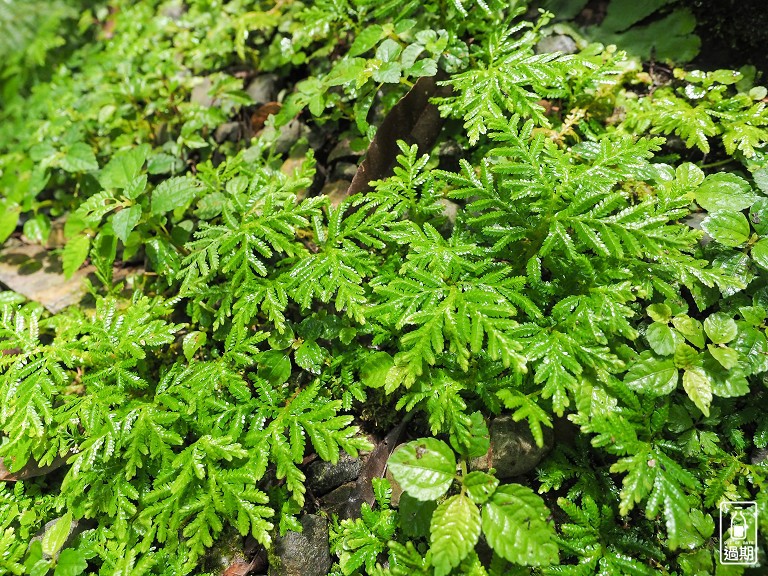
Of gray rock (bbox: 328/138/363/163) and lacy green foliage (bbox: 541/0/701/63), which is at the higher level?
lacy green foliage (bbox: 541/0/701/63)

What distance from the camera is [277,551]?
7.76 ft

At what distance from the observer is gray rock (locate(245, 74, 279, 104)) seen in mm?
4031

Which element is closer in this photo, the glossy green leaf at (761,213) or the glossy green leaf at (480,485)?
the glossy green leaf at (480,485)

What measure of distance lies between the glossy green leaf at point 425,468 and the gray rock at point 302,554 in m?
0.63

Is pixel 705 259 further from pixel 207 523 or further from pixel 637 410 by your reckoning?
pixel 207 523

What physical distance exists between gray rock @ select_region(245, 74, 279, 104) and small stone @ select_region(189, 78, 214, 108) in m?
0.33

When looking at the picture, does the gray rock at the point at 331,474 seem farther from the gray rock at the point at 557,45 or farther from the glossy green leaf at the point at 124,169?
the gray rock at the point at 557,45

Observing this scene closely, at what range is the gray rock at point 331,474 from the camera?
8.46ft

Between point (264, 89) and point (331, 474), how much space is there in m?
3.08

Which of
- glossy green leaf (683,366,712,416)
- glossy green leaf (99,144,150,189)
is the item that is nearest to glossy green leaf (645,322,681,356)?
glossy green leaf (683,366,712,416)

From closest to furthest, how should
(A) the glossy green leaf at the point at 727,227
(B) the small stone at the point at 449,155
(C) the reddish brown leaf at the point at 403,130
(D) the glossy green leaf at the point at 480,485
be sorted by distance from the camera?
(D) the glossy green leaf at the point at 480,485, (A) the glossy green leaf at the point at 727,227, (C) the reddish brown leaf at the point at 403,130, (B) the small stone at the point at 449,155

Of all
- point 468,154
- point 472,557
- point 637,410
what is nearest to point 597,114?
point 468,154

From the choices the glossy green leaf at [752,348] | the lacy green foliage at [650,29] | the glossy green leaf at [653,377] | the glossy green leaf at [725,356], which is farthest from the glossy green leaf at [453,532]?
the lacy green foliage at [650,29]

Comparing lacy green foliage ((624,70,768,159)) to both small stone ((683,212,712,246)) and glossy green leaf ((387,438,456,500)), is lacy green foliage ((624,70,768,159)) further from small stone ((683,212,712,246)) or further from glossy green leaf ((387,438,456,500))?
glossy green leaf ((387,438,456,500))
